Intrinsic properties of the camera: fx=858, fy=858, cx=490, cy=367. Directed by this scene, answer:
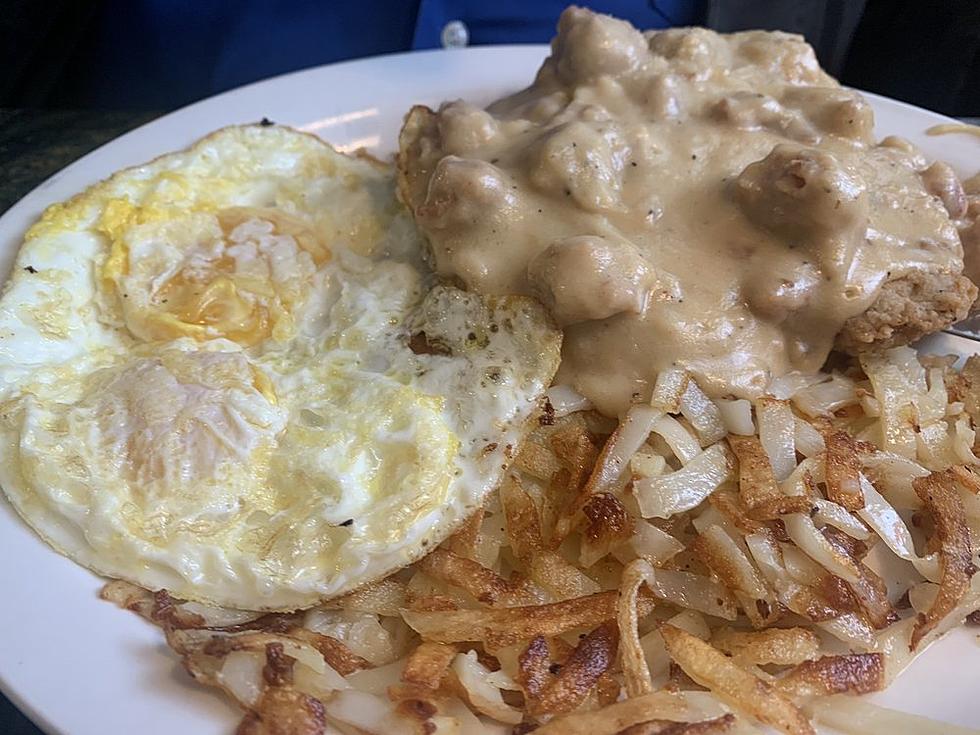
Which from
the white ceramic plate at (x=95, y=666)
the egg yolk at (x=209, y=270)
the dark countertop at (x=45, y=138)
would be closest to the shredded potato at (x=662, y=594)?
the white ceramic plate at (x=95, y=666)

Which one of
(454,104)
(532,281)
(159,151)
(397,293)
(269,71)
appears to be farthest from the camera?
(269,71)

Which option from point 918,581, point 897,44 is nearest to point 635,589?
point 918,581

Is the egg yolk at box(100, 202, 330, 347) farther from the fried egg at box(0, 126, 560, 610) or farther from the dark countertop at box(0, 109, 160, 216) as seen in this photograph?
the dark countertop at box(0, 109, 160, 216)

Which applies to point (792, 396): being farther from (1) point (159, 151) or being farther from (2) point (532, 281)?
(1) point (159, 151)

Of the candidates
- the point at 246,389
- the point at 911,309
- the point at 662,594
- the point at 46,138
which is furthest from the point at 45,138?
the point at 911,309

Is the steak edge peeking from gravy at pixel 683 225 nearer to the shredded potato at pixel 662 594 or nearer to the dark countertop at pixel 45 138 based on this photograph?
the shredded potato at pixel 662 594

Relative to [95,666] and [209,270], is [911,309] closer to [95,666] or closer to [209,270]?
[209,270]
